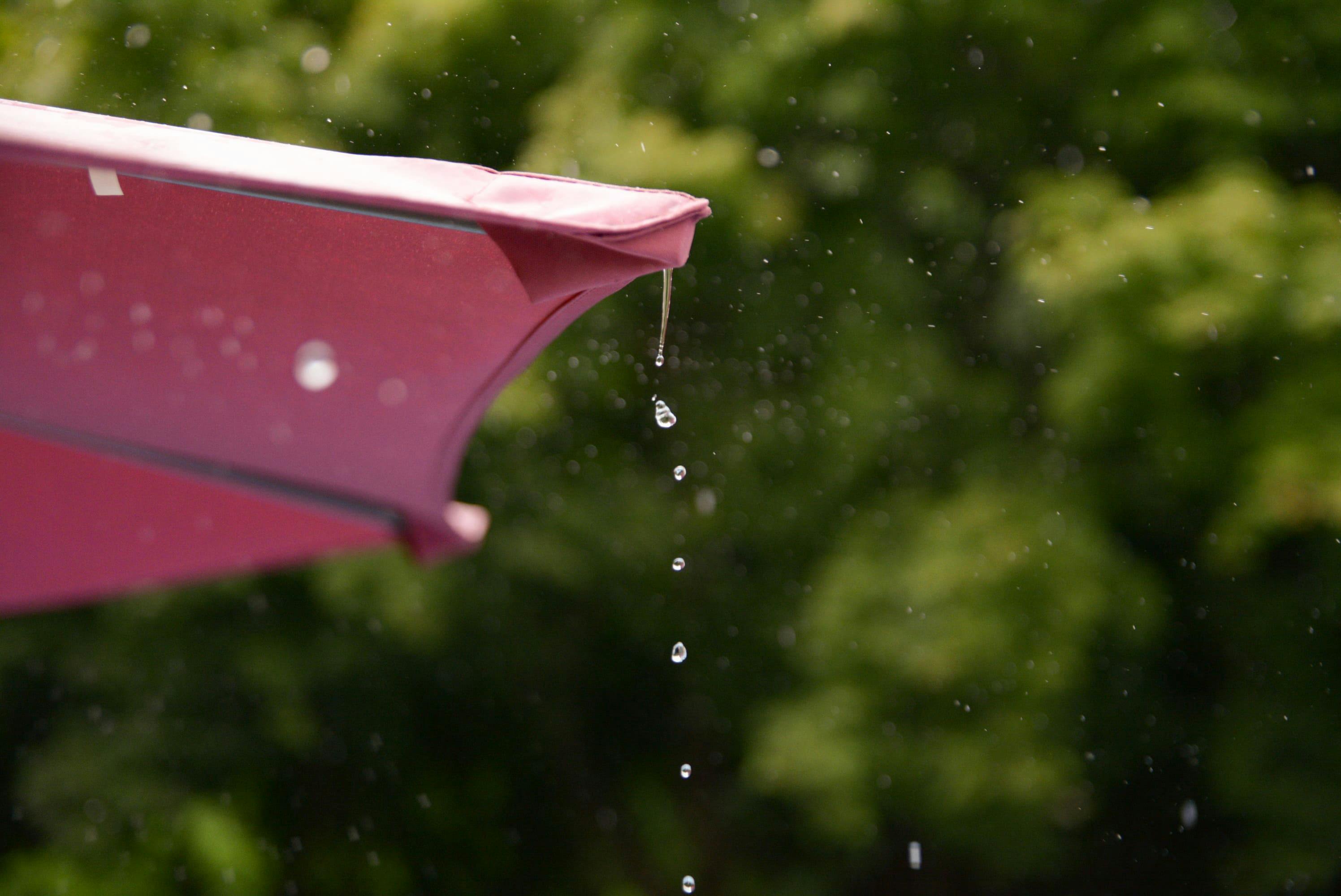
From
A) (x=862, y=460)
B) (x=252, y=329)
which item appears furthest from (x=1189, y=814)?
(x=252, y=329)

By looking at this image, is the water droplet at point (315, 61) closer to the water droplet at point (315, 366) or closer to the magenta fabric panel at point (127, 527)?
the magenta fabric panel at point (127, 527)

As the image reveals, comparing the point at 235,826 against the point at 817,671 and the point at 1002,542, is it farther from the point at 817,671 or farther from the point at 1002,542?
the point at 1002,542

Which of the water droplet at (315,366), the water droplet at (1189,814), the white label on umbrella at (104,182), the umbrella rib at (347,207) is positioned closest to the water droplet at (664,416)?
the water droplet at (315,366)

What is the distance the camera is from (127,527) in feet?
5.95

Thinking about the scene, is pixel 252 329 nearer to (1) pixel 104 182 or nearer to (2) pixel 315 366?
(2) pixel 315 366

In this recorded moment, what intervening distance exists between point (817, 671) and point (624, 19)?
3098mm

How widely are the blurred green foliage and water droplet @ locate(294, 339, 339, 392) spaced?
317cm

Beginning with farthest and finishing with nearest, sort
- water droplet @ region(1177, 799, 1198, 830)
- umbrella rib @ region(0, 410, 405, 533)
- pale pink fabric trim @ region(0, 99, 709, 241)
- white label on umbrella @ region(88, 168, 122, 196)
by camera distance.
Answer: water droplet @ region(1177, 799, 1198, 830) < umbrella rib @ region(0, 410, 405, 533) < white label on umbrella @ region(88, 168, 122, 196) < pale pink fabric trim @ region(0, 99, 709, 241)

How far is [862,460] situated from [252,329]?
4384mm

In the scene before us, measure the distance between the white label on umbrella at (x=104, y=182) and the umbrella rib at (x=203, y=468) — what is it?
0.50 meters

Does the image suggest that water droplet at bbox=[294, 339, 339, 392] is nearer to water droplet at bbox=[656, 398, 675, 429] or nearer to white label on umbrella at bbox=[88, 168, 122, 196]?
white label on umbrella at bbox=[88, 168, 122, 196]

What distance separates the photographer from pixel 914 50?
544 cm

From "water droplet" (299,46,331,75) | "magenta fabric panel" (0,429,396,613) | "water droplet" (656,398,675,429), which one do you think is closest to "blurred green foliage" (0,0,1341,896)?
"water droplet" (299,46,331,75)

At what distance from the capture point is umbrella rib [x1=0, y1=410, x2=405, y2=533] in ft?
5.55
